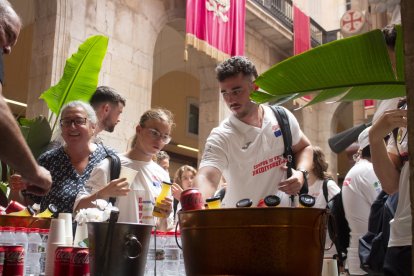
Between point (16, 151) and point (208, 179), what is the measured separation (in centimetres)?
140

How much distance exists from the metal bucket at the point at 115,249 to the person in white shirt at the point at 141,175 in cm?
87

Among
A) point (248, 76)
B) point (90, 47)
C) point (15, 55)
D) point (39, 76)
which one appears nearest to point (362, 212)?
point (248, 76)

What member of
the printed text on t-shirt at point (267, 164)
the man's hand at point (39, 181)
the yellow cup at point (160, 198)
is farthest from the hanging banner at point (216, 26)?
the man's hand at point (39, 181)

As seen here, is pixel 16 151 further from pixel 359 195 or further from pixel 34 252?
pixel 359 195

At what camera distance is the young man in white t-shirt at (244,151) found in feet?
9.45

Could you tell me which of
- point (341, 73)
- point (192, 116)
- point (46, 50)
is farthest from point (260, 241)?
point (192, 116)

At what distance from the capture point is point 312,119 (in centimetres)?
1612

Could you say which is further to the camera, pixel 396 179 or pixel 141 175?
pixel 141 175

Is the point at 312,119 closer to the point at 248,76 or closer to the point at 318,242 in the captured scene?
the point at 248,76

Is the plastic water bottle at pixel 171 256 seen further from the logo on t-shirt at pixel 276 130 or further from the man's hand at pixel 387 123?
the logo on t-shirt at pixel 276 130

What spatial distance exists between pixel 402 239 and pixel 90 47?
374cm

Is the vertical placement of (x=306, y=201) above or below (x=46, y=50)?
below

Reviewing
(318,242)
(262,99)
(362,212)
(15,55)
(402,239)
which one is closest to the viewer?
(318,242)

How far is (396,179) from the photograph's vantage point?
2.31m
